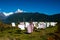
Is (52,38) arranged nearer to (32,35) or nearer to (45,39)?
(45,39)

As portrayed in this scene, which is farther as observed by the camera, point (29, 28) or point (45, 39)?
point (29, 28)

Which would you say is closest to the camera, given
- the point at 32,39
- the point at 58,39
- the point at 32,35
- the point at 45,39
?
the point at 58,39

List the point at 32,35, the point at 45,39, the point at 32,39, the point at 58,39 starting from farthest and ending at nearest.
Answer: the point at 32,35, the point at 32,39, the point at 45,39, the point at 58,39

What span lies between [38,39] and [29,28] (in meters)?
0.55

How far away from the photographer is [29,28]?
730cm

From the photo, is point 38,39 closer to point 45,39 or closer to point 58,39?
point 45,39

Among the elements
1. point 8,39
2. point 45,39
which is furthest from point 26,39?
point 8,39

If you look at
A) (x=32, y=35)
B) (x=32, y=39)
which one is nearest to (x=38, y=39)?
Result: (x=32, y=39)

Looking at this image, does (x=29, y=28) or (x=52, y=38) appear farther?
(x=29, y=28)

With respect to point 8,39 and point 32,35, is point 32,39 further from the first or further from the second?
point 8,39

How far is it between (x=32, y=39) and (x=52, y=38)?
130 cm

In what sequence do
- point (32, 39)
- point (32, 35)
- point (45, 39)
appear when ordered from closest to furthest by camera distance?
point (45, 39) < point (32, 39) < point (32, 35)

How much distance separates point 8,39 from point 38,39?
141 cm

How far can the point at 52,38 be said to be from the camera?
6.01m
